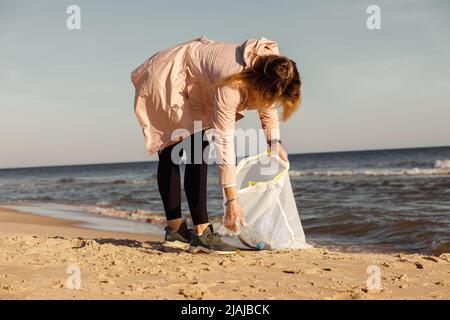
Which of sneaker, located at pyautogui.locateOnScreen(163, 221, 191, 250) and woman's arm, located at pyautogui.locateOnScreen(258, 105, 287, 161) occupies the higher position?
woman's arm, located at pyautogui.locateOnScreen(258, 105, 287, 161)

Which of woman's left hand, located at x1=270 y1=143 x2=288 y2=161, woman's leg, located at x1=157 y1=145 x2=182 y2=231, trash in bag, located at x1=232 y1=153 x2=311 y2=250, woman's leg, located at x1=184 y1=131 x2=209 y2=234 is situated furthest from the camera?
trash in bag, located at x1=232 y1=153 x2=311 y2=250

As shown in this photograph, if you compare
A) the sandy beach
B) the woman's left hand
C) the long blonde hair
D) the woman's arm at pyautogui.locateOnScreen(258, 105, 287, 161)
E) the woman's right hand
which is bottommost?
the sandy beach

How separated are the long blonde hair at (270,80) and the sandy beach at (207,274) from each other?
1.07 meters

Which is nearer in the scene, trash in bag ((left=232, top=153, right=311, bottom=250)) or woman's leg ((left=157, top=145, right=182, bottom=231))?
woman's leg ((left=157, top=145, right=182, bottom=231))

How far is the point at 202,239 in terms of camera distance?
375cm

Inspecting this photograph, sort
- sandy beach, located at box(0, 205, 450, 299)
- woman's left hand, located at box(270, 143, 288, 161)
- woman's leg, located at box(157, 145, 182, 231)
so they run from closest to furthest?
sandy beach, located at box(0, 205, 450, 299), woman's leg, located at box(157, 145, 182, 231), woman's left hand, located at box(270, 143, 288, 161)

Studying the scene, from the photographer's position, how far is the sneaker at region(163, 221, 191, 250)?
12.8ft

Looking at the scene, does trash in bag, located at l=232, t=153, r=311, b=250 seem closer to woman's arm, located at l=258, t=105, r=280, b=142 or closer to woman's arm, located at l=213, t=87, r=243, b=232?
woman's arm, located at l=258, t=105, r=280, b=142

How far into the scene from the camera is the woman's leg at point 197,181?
3565 millimetres

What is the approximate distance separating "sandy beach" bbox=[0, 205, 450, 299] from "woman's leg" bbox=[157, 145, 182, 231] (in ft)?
1.07

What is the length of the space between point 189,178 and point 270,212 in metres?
0.74

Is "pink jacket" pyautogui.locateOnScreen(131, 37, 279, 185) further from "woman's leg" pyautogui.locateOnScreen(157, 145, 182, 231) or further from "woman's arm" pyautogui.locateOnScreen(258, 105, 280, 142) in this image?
"woman's leg" pyautogui.locateOnScreen(157, 145, 182, 231)

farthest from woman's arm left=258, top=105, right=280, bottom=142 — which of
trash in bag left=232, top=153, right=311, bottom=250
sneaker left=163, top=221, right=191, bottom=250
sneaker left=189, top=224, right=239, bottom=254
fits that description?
sneaker left=163, top=221, right=191, bottom=250
